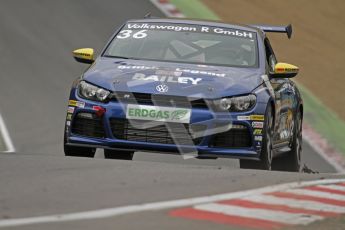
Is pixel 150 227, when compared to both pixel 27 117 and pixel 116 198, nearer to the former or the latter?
pixel 116 198

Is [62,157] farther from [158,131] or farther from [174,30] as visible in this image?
[174,30]

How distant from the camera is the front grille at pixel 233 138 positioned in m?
10.4

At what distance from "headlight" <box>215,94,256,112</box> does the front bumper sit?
1.9 inches

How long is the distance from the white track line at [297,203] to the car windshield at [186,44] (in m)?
3.84

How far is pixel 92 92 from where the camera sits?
34.5 feet

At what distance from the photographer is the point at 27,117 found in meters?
14.9

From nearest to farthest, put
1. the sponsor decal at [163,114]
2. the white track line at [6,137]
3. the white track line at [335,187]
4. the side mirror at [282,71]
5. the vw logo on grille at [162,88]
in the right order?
1. the white track line at [335,187]
2. the sponsor decal at [163,114]
3. the vw logo on grille at [162,88]
4. the side mirror at [282,71]
5. the white track line at [6,137]

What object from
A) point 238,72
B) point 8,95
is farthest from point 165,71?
point 8,95

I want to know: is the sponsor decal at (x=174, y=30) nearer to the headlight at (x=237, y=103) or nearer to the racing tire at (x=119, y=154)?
the racing tire at (x=119, y=154)

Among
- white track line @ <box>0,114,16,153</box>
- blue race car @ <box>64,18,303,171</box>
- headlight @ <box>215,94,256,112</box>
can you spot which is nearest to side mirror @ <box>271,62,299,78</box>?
blue race car @ <box>64,18,303,171</box>

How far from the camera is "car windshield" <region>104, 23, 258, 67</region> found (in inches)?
451

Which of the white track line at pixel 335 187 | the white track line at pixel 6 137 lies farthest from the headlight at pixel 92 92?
the white track line at pixel 6 137

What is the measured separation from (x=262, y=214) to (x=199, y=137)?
337 cm

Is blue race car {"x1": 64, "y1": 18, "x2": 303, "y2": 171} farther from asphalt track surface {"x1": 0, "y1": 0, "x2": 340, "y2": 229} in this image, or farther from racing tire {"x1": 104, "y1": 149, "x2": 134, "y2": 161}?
racing tire {"x1": 104, "y1": 149, "x2": 134, "y2": 161}
